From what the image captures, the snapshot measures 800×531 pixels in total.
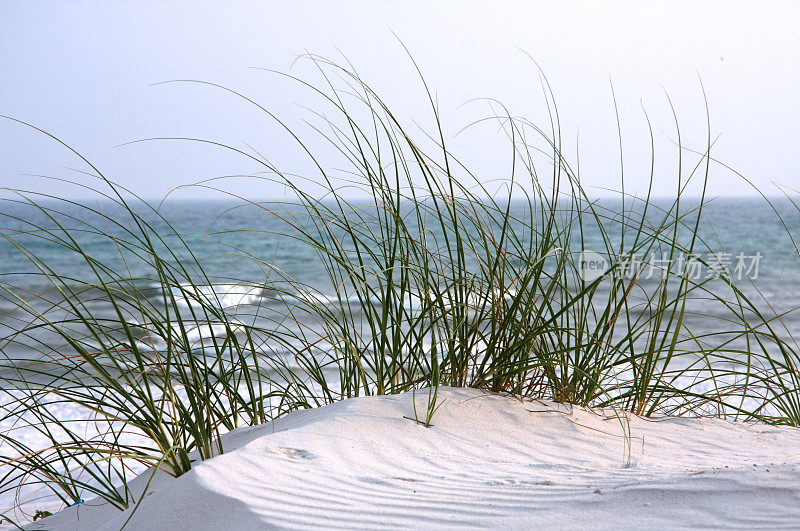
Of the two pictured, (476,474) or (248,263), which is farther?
(248,263)

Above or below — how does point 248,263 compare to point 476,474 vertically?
below

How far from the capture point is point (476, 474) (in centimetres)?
138

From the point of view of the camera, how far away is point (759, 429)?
1.94 metres

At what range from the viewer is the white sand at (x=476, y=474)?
1.11 meters

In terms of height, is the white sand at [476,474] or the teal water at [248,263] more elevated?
the white sand at [476,474]

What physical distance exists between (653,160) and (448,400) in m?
1.01

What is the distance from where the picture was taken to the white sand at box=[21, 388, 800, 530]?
43.8 inches

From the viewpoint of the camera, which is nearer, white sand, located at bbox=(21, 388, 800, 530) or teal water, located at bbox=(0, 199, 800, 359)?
white sand, located at bbox=(21, 388, 800, 530)

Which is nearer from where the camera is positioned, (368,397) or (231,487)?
(231,487)

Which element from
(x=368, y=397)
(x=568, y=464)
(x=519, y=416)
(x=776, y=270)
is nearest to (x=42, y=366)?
(x=368, y=397)

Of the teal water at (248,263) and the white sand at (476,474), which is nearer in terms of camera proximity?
the white sand at (476,474)

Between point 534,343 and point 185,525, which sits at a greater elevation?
point 534,343

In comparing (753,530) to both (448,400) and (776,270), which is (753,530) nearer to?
(448,400)

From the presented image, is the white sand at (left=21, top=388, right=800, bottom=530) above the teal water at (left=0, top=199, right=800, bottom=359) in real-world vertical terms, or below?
above
